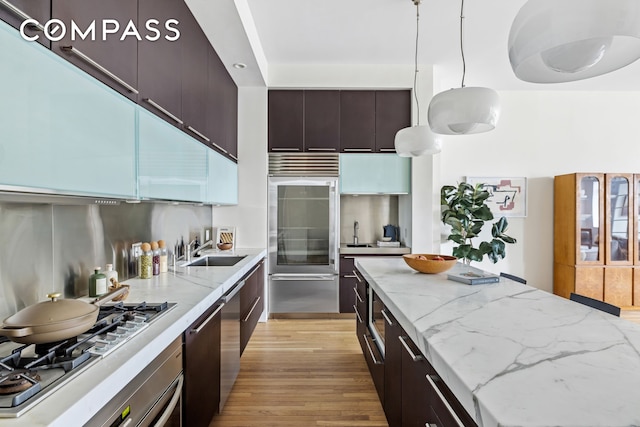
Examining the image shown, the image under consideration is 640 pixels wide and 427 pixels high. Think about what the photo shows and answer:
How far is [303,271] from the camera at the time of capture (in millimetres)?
4055

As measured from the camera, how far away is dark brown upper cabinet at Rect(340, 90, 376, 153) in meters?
4.11

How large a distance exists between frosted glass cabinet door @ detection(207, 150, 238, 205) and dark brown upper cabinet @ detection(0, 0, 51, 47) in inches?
69.9

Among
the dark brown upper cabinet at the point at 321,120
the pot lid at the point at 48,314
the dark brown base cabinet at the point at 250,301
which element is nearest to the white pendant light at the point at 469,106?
the pot lid at the point at 48,314

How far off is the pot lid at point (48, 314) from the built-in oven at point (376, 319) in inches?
Result: 57.3

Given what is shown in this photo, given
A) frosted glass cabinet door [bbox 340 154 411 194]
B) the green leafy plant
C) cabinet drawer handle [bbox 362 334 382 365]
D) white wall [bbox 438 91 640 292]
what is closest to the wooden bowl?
cabinet drawer handle [bbox 362 334 382 365]

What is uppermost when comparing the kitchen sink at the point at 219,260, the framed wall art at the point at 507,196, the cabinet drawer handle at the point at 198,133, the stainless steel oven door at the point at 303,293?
the cabinet drawer handle at the point at 198,133

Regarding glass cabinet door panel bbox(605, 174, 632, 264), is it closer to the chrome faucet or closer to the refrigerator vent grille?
the chrome faucet

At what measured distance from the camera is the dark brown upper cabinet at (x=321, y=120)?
161 inches

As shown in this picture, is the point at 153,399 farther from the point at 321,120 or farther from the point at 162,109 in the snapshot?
the point at 321,120

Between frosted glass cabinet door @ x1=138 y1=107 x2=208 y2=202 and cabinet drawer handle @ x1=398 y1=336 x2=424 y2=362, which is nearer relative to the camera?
cabinet drawer handle @ x1=398 y1=336 x2=424 y2=362

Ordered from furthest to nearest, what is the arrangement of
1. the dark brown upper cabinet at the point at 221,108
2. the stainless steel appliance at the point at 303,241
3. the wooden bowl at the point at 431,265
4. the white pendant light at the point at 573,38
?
the stainless steel appliance at the point at 303,241, the dark brown upper cabinet at the point at 221,108, the wooden bowl at the point at 431,265, the white pendant light at the point at 573,38

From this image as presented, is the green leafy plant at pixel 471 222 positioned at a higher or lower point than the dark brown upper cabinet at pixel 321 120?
lower

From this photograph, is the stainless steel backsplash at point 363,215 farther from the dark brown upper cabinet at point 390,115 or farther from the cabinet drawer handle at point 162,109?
the cabinet drawer handle at point 162,109

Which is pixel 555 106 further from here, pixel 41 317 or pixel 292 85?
pixel 41 317
